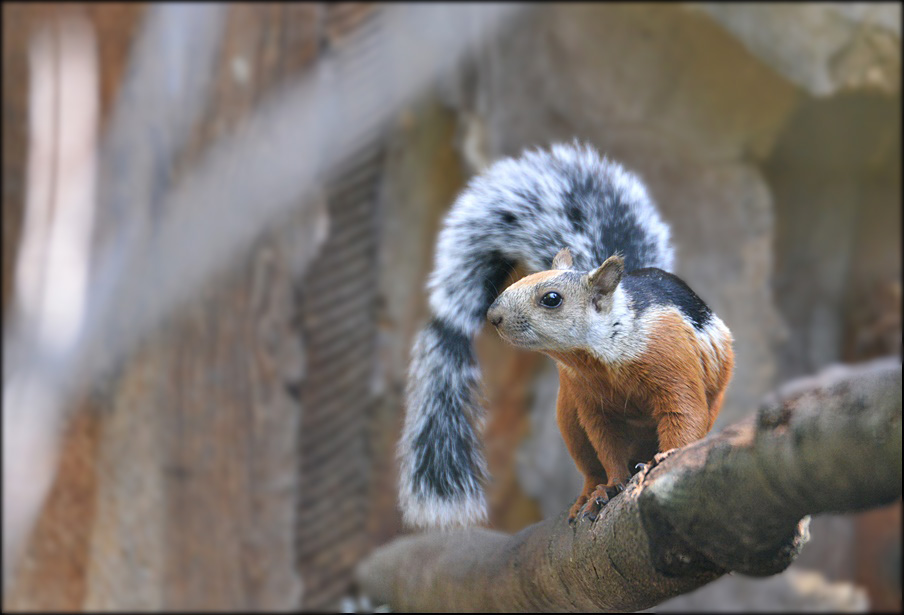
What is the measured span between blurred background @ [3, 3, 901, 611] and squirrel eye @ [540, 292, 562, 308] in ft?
4.98

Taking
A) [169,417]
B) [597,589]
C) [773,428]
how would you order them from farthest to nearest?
[169,417]
[597,589]
[773,428]

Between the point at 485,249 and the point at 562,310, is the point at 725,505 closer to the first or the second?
the point at 562,310

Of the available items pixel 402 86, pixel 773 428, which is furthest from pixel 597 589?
pixel 402 86

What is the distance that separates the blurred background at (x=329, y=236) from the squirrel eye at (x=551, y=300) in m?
1.52

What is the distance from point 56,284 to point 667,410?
7.29ft

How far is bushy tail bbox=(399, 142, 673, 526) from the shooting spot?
128 centimetres

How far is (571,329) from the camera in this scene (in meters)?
1.20

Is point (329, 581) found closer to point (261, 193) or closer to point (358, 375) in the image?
point (358, 375)

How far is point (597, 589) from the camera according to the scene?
1.14 metres

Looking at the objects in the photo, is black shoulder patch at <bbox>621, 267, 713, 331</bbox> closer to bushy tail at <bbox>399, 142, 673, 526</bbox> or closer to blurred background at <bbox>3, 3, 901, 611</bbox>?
bushy tail at <bbox>399, 142, 673, 526</bbox>

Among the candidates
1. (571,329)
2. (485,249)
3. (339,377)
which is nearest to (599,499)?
(571,329)

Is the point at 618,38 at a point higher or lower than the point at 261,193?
higher

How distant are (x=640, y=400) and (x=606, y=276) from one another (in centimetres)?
16

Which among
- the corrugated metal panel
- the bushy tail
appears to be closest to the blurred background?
the corrugated metal panel
